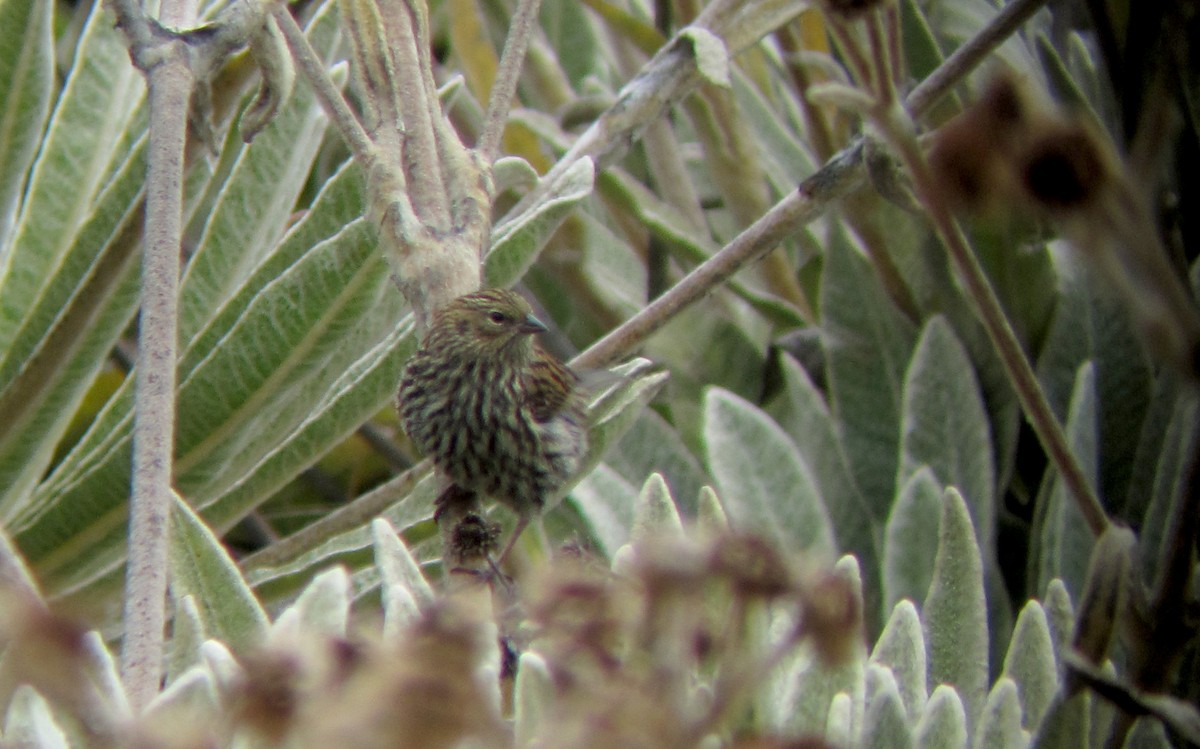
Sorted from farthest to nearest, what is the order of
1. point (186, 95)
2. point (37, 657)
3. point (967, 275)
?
point (186, 95), point (967, 275), point (37, 657)

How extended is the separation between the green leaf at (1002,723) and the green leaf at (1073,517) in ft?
1.76

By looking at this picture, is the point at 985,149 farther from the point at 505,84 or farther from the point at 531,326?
the point at 531,326

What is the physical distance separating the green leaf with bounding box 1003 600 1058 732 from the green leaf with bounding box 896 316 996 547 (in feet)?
1.93

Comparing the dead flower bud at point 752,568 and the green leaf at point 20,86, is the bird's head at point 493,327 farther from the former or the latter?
the dead flower bud at point 752,568

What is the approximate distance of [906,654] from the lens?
1.12 m

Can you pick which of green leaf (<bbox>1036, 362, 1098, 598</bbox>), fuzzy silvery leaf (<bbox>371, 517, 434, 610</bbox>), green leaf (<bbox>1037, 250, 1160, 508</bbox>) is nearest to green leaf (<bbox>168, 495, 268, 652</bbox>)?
fuzzy silvery leaf (<bbox>371, 517, 434, 610</bbox>)

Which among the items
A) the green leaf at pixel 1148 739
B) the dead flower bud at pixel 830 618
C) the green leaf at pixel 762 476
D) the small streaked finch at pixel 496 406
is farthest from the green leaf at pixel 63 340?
the dead flower bud at pixel 830 618

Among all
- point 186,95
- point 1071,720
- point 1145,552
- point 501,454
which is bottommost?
point 1145,552

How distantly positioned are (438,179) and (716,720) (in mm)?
989

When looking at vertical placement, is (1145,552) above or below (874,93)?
below

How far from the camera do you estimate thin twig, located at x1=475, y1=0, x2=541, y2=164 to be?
1.42m

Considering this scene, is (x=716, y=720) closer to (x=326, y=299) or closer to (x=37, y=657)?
(x=37, y=657)

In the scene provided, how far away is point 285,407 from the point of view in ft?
5.46

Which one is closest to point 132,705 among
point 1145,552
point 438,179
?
point 438,179
